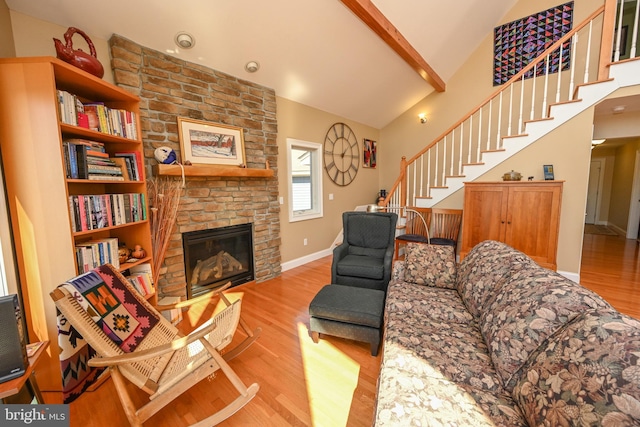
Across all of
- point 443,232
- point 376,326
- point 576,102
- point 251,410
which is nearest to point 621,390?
point 376,326

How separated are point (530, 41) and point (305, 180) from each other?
14.3ft

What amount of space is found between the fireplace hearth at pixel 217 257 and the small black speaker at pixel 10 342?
1574mm

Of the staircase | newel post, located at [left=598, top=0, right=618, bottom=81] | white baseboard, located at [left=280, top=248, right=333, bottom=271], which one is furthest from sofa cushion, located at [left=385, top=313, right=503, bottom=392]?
newel post, located at [left=598, top=0, right=618, bottom=81]

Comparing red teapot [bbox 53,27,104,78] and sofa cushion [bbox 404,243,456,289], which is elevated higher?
red teapot [bbox 53,27,104,78]

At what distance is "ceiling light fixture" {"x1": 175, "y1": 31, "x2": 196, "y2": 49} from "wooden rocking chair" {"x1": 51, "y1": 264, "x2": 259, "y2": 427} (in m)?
2.12

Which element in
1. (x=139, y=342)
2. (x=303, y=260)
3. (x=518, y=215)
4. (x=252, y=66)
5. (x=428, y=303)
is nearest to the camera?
(x=139, y=342)

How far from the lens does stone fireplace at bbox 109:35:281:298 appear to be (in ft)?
7.80

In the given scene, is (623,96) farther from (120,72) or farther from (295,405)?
(120,72)

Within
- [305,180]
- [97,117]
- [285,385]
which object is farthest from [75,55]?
[305,180]

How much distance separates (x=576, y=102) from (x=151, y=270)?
498 cm

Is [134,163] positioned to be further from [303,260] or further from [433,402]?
[303,260]

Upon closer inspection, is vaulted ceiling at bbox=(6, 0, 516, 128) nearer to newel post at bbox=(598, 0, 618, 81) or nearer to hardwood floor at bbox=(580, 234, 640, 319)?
newel post at bbox=(598, 0, 618, 81)

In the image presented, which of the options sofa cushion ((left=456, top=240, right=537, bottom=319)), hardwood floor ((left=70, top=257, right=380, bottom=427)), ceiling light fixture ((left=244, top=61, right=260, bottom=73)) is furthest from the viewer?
ceiling light fixture ((left=244, top=61, right=260, bottom=73))

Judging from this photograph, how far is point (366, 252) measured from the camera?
120 inches
